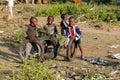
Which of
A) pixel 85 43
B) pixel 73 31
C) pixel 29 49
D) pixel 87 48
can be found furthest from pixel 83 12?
pixel 29 49

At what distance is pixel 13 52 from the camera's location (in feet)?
32.0

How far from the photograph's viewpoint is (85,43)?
10.9 metres

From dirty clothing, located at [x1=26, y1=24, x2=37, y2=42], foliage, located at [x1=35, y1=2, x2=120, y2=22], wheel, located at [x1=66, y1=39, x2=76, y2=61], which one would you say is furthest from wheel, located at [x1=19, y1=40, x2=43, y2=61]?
foliage, located at [x1=35, y1=2, x2=120, y2=22]

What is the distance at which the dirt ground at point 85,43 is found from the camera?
8562 mm

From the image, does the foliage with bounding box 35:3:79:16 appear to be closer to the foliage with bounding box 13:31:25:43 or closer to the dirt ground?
the dirt ground

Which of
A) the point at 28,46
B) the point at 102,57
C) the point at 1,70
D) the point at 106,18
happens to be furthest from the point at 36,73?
the point at 106,18

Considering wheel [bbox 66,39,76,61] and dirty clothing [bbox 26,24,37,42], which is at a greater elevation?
dirty clothing [bbox 26,24,37,42]

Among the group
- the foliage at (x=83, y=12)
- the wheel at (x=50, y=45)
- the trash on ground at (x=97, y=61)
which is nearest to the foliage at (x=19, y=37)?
the wheel at (x=50, y=45)

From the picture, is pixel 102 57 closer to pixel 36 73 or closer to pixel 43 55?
pixel 43 55

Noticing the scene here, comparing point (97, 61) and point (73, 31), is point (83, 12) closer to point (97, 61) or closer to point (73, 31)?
point (73, 31)

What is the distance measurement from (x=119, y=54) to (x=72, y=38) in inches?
50.5

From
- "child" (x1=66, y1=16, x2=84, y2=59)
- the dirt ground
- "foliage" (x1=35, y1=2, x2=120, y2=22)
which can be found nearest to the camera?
the dirt ground

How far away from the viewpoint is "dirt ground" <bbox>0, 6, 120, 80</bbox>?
856cm

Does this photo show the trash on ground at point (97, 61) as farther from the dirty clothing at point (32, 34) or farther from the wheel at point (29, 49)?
the dirty clothing at point (32, 34)
